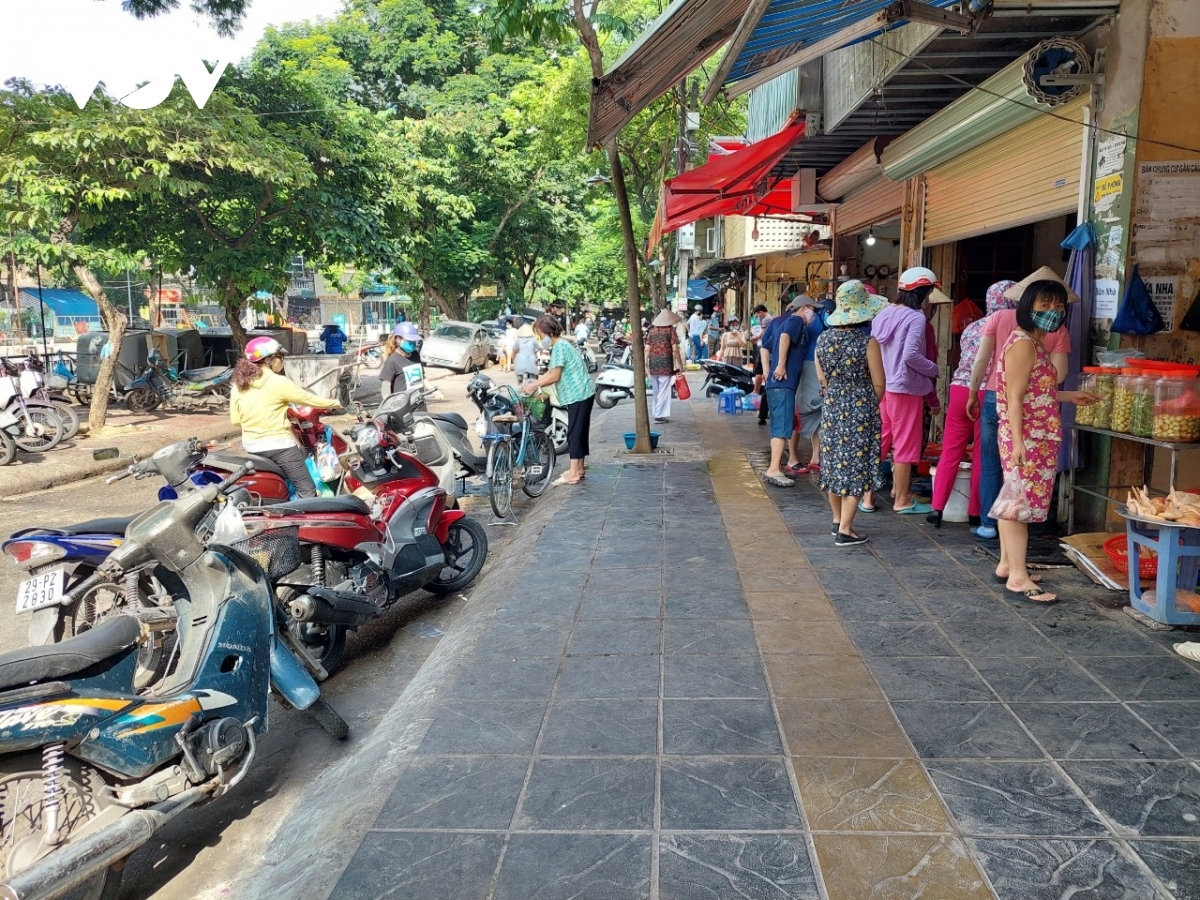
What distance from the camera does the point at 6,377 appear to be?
428 inches

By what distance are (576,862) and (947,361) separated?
8585 mm

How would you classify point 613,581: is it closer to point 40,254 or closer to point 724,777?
point 724,777

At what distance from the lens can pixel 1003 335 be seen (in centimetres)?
544

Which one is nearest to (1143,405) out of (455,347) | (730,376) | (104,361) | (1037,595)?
(1037,595)

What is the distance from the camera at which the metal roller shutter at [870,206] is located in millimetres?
9961

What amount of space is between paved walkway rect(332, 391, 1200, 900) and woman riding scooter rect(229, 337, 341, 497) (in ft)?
6.86

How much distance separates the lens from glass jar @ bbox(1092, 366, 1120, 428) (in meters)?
4.86

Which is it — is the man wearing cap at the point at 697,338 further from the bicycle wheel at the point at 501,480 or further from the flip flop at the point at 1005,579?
the flip flop at the point at 1005,579

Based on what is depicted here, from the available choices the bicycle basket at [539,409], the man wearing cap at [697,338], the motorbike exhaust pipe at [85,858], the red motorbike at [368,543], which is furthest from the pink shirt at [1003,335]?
the man wearing cap at [697,338]

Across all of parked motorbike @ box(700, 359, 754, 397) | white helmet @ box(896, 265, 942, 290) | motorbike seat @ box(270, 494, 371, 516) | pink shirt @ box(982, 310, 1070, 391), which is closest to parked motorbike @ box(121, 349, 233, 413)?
parked motorbike @ box(700, 359, 754, 397)

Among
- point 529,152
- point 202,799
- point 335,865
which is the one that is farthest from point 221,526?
point 529,152

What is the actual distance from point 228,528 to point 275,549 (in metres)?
0.62

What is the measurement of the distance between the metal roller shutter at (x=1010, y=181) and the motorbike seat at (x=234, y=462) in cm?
552

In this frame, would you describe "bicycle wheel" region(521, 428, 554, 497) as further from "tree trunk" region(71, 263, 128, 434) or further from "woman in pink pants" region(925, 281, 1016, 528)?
"tree trunk" region(71, 263, 128, 434)
